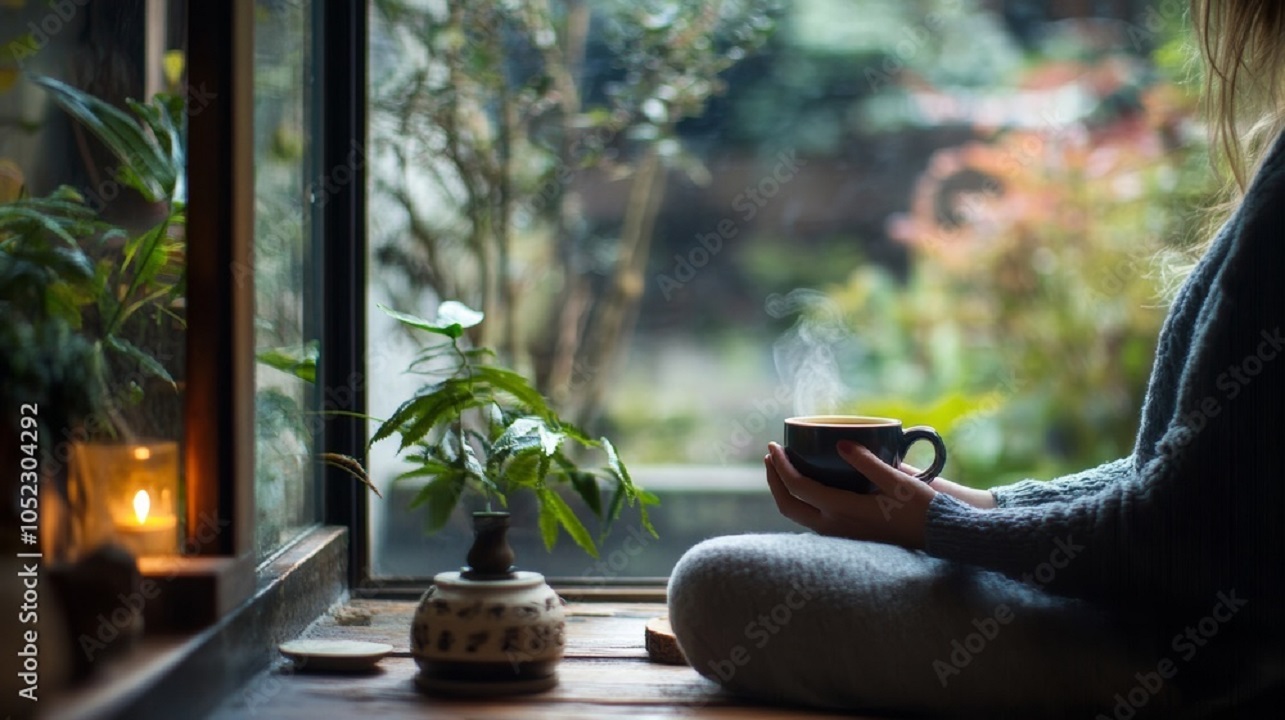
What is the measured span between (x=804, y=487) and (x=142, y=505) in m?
0.59

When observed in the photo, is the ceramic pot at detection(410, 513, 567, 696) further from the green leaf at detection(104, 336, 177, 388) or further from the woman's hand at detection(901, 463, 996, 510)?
the woman's hand at detection(901, 463, 996, 510)

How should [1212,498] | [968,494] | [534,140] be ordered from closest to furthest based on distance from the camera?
[1212,498], [968,494], [534,140]

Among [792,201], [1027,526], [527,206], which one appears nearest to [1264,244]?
[1027,526]

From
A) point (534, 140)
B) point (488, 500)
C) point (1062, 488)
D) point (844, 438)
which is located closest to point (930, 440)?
point (844, 438)

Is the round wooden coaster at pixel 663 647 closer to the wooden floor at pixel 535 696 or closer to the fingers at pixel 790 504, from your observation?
the wooden floor at pixel 535 696

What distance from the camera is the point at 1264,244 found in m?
0.97

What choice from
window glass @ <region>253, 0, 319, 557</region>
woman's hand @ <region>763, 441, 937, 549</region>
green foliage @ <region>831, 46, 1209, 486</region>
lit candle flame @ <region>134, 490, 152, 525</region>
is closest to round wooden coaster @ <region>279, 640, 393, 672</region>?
window glass @ <region>253, 0, 319, 557</region>

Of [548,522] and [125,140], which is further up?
[125,140]

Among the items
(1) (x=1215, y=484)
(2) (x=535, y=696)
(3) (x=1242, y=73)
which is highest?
(3) (x=1242, y=73)

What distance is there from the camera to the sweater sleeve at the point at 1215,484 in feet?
3.14

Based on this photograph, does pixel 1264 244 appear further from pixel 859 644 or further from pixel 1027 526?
pixel 859 644

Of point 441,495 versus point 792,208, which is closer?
point 441,495

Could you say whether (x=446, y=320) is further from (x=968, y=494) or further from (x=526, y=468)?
(x=968, y=494)

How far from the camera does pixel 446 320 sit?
4.27 feet
